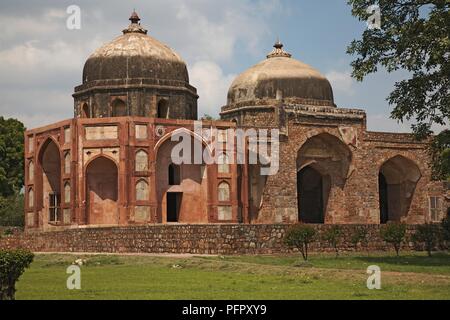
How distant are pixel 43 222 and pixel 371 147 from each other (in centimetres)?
1749

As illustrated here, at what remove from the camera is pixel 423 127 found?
25891 mm

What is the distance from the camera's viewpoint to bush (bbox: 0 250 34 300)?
14.1 meters

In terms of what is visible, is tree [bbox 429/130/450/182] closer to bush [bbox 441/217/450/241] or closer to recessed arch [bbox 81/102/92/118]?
bush [bbox 441/217/450/241]

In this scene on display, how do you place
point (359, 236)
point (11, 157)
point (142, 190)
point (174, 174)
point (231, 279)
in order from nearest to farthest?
point (231, 279)
point (359, 236)
point (142, 190)
point (174, 174)
point (11, 157)

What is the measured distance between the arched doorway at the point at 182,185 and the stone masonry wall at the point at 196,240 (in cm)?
823

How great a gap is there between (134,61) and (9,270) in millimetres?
27263

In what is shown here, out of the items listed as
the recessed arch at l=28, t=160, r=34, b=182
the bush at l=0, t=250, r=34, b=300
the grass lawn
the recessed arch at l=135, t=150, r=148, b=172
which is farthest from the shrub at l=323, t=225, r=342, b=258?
the recessed arch at l=28, t=160, r=34, b=182

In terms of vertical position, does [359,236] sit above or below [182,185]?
below

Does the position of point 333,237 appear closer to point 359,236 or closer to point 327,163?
point 359,236

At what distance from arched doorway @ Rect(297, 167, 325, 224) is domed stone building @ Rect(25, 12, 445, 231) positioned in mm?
63

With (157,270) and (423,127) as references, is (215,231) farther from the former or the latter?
(423,127)

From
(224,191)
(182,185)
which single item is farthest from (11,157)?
(224,191)

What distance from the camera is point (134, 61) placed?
4059cm

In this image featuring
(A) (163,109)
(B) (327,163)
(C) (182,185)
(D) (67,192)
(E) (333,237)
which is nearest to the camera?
(E) (333,237)
